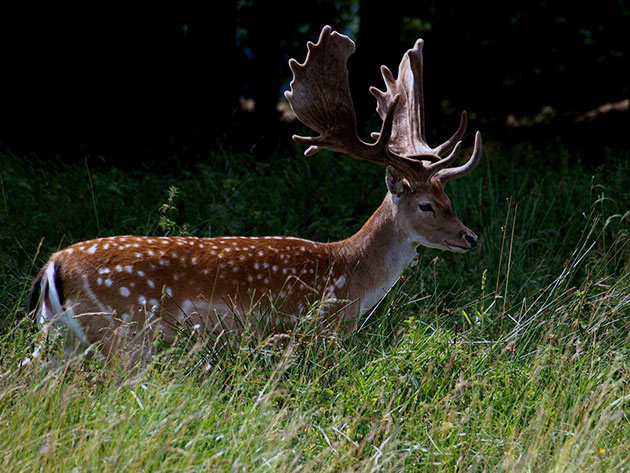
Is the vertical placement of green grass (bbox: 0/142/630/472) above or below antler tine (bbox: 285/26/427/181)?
below

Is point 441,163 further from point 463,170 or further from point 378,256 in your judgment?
point 378,256

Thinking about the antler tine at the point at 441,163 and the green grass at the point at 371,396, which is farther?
the antler tine at the point at 441,163

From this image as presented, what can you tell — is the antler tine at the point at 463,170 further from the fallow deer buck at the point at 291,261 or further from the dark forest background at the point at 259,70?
the dark forest background at the point at 259,70

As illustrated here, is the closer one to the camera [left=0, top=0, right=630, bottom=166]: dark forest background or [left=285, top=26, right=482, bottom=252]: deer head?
[left=285, top=26, right=482, bottom=252]: deer head

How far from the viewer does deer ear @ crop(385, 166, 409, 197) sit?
541 centimetres

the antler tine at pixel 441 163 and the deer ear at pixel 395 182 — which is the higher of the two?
the antler tine at pixel 441 163

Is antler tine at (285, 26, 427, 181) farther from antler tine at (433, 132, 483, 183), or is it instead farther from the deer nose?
the deer nose

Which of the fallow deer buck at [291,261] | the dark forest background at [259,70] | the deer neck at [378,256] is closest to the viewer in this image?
the fallow deer buck at [291,261]

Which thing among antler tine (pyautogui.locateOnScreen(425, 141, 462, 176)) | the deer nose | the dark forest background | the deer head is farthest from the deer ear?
the dark forest background

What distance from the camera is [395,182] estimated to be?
5.45 meters

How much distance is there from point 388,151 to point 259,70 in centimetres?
393

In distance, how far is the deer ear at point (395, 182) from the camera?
5.41 m

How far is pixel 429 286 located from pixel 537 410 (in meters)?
2.15

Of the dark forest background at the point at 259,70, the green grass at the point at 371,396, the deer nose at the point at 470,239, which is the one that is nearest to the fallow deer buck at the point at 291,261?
the deer nose at the point at 470,239
